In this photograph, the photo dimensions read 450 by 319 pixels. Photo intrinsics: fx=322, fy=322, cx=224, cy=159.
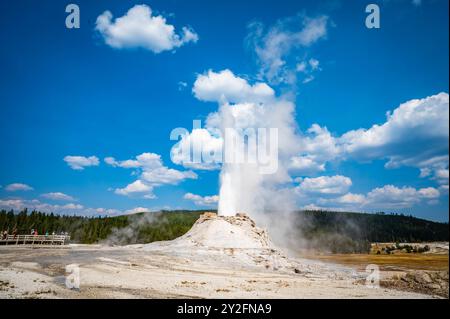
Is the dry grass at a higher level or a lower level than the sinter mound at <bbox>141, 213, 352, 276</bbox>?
lower

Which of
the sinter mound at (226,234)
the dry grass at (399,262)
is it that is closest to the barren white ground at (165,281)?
the sinter mound at (226,234)

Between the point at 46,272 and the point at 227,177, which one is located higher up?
the point at 227,177

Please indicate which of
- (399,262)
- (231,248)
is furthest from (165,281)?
(399,262)

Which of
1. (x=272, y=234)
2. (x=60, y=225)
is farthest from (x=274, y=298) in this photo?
(x=60, y=225)

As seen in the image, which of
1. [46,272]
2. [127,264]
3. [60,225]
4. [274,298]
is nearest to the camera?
[274,298]

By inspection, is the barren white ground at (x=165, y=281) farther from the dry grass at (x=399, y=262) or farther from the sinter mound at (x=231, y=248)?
the dry grass at (x=399, y=262)

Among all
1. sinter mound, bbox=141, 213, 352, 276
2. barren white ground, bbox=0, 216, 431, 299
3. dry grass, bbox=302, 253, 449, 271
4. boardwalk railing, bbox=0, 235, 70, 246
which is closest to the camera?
barren white ground, bbox=0, 216, 431, 299

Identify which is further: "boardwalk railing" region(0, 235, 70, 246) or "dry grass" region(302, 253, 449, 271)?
"dry grass" region(302, 253, 449, 271)

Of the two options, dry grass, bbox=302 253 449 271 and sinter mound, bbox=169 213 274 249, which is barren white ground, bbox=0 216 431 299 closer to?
sinter mound, bbox=169 213 274 249

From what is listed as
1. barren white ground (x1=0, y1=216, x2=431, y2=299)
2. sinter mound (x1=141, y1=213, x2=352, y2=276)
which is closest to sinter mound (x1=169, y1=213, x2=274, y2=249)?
sinter mound (x1=141, y1=213, x2=352, y2=276)
